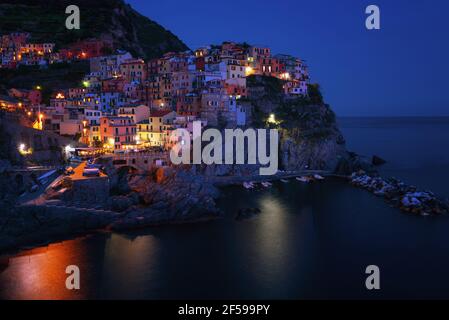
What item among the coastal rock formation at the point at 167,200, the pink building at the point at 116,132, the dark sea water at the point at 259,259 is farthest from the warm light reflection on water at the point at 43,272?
the pink building at the point at 116,132

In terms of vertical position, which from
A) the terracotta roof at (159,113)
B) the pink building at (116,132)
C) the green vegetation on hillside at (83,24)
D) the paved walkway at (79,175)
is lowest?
the paved walkway at (79,175)

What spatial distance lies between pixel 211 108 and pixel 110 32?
38.7 m

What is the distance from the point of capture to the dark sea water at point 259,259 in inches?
818

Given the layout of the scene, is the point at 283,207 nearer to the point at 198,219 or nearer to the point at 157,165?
the point at 198,219

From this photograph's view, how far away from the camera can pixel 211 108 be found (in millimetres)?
46469

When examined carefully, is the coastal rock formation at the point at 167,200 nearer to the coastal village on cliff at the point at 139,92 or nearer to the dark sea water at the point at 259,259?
the dark sea water at the point at 259,259

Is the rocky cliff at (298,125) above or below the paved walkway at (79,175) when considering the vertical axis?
above

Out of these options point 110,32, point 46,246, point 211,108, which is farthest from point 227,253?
point 110,32

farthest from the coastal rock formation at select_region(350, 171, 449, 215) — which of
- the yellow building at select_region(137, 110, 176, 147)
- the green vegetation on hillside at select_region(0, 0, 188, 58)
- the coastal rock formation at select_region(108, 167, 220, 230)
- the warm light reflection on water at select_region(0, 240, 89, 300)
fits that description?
the green vegetation on hillside at select_region(0, 0, 188, 58)

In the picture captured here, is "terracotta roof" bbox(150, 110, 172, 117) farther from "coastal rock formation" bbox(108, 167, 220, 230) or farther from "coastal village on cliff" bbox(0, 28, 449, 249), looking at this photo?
"coastal rock formation" bbox(108, 167, 220, 230)

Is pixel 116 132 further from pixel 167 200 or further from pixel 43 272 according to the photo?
pixel 43 272

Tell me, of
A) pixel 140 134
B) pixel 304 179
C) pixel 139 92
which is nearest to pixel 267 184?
pixel 304 179

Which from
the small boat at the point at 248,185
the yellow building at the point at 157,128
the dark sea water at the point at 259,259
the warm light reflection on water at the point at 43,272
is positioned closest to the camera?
the warm light reflection on water at the point at 43,272
